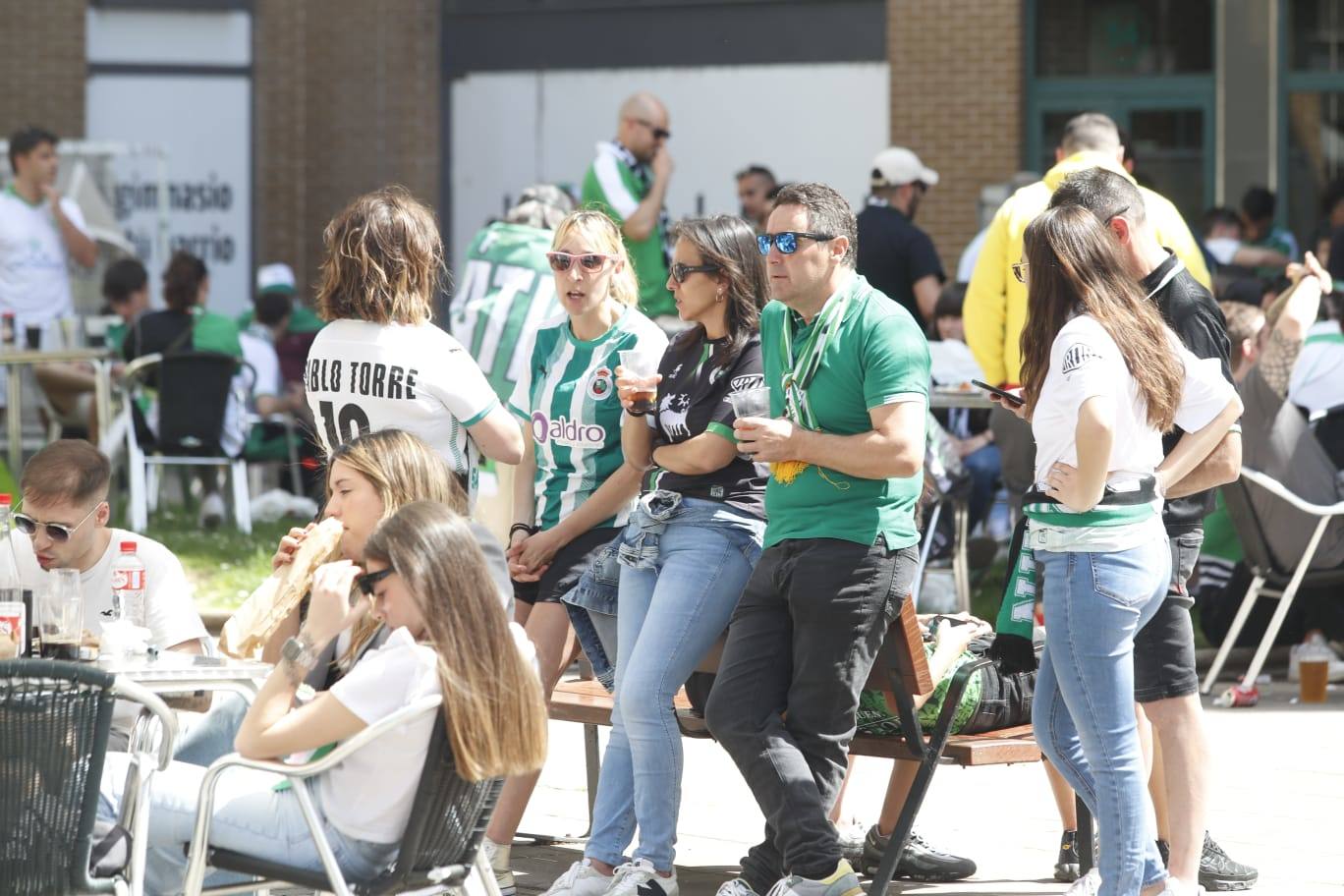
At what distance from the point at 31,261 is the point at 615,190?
16.5 ft

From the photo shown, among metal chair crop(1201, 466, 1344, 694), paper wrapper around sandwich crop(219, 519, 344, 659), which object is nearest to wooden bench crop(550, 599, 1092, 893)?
paper wrapper around sandwich crop(219, 519, 344, 659)

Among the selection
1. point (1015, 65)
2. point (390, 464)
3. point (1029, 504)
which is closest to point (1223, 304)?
point (1029, 504)

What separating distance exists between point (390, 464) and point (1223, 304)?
4.33 metres

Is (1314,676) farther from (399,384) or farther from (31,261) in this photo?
(31,261)

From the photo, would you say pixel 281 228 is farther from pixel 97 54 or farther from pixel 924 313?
pixel 924 313

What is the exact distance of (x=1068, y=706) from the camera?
4.63m

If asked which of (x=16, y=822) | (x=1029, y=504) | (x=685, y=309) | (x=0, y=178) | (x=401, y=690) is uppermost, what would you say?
(x=0, y=178)

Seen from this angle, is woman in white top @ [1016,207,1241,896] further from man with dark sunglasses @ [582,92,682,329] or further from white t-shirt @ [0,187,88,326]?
white t-shirt @ [0,187,88,326]

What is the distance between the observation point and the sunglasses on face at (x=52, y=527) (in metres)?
4.79

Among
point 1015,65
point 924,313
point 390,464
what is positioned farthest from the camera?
point 1015,65

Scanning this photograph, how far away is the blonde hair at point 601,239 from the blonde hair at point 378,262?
0.47m

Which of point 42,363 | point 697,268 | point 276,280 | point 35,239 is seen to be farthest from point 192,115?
point 697,268

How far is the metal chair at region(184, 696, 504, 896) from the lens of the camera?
149 inches

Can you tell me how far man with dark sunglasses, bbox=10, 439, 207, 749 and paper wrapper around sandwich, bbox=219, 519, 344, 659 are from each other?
0.21 m
